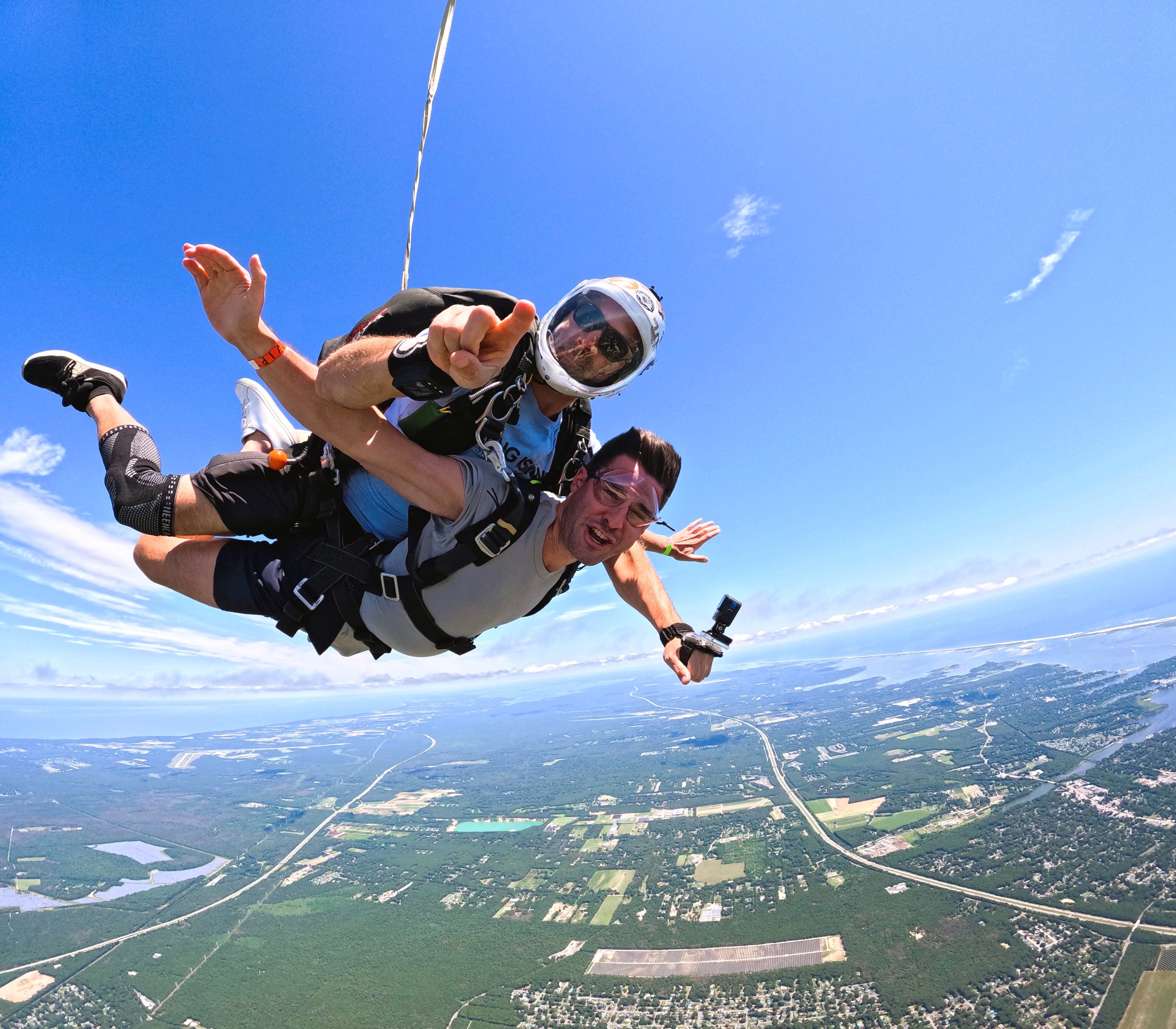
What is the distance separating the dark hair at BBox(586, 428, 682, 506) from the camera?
2322mm

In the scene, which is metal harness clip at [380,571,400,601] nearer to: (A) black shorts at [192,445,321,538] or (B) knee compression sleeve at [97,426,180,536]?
(A) black shorts at [192,445,321,538]

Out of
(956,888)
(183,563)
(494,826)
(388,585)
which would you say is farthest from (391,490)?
(494,826)

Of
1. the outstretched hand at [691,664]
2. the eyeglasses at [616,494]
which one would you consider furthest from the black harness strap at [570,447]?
the outstretched hand at [691,664]

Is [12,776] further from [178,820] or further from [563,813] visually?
[563,813]

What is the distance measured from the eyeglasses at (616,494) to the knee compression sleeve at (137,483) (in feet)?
6.02

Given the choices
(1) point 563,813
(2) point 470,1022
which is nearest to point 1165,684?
(1) point 563,813

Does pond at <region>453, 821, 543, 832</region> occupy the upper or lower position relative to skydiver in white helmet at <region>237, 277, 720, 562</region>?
lower

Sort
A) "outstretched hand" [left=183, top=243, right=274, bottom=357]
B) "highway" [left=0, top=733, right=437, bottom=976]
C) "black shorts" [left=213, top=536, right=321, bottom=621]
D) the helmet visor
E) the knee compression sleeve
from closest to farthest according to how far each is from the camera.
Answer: "outstretched hand" [left=183, top=243, right=274, bottom=357]
the helmet visor
the knee compression sleeve
"black shorts" [left=213, top=536, right=321, bottom=621]
"highway" [left=0, top=733, right=437, bottom=976]

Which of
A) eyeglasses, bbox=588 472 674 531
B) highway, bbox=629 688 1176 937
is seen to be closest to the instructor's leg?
eyeglasses, bbox=588 472 674 531

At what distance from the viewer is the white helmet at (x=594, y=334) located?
196 centimetres

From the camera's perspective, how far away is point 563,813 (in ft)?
126

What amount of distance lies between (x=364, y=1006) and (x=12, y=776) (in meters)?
84.1

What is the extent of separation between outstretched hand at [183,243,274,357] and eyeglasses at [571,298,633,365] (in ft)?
3.51

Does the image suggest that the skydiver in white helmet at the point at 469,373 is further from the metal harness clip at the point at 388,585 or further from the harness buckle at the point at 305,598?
the harness buckle at the point at 305,598
